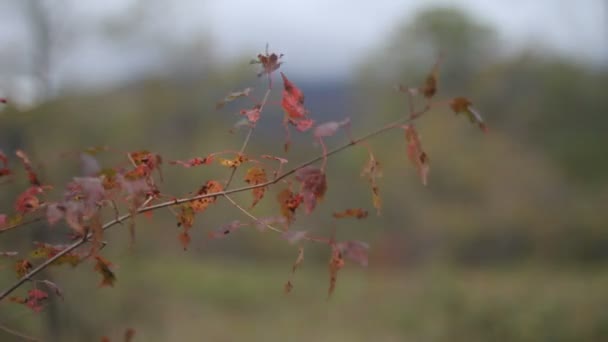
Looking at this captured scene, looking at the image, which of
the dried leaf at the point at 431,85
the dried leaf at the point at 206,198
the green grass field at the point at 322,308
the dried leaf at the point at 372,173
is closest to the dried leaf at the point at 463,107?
the dried leaf at the point at 431,85

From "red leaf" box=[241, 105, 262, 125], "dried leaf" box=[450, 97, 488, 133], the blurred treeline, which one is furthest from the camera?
the blurred treeline

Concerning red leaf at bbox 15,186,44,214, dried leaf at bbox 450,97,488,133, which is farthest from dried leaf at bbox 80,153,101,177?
dried leaf at bbox 450,97,488,133

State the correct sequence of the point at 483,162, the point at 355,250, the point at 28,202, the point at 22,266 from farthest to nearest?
the point at 483,162 → the point at 22,266 → the point at 28,202 → the point at 355,250

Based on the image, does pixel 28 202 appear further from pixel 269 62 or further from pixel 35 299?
pixel 269 62

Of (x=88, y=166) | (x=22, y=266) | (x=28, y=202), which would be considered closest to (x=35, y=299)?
(x=22, y=266)

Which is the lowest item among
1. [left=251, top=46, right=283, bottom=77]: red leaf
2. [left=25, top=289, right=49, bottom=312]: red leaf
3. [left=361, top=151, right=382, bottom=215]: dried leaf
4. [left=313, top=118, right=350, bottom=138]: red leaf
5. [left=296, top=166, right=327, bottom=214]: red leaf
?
[left=25, top=289, right=49, bottom=312]: red leaf

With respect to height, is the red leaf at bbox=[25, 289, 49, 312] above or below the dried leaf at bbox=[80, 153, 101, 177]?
below

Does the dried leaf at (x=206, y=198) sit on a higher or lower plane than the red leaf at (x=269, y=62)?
lower

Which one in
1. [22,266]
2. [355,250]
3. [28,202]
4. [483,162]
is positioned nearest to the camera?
[355,250]

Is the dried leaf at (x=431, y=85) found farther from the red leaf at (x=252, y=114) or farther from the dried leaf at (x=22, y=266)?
the dried leaf at (x=22, y=266)

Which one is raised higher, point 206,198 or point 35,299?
point 206,198

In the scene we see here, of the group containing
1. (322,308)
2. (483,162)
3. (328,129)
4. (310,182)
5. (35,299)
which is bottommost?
(35,299)

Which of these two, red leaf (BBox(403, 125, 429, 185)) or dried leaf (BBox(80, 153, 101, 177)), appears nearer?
Answer: dried leaf (BBox(80, 153, 101, 177))

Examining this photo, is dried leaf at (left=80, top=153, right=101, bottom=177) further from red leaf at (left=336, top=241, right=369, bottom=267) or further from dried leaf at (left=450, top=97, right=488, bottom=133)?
dried leaf at (left=450, top=97, right=488, bottom=133)
